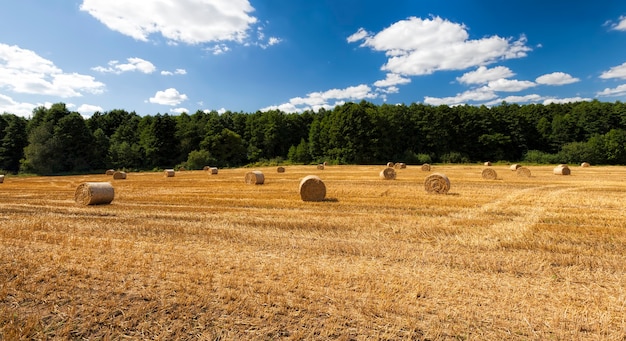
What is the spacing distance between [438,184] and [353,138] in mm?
51280

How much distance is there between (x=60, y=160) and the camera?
53.1 m

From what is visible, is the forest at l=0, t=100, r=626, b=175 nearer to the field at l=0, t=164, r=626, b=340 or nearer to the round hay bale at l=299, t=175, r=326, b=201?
the round hay bale at l=299, t=175, r=326, b=201

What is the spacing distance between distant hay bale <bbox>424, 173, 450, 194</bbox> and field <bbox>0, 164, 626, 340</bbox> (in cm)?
635

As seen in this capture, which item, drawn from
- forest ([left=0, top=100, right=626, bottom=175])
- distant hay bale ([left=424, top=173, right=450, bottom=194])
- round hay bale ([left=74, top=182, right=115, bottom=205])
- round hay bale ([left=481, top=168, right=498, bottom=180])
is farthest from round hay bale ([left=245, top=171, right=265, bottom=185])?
forest ([left=0, top=100, right=626, bottom=175])

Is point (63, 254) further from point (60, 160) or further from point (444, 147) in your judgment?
point (444, 147)

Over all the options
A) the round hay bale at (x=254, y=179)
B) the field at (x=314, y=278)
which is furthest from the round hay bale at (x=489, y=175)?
the round hay bale at (x=254, y=179)

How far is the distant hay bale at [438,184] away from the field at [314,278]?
6.35 m

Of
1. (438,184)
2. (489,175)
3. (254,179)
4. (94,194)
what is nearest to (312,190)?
(438,184)

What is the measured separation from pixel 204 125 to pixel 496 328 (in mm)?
80752

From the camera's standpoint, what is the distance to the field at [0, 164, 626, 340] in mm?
4066

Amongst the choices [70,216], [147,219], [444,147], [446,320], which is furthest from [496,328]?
[444,147]

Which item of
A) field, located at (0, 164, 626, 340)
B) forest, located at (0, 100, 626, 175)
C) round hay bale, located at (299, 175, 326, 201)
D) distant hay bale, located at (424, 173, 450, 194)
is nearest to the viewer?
field, located at (0, 164, 626, 340)

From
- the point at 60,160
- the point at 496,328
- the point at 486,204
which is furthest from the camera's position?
the point at 60,160

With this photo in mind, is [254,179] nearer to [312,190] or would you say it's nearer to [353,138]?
[312,190]
